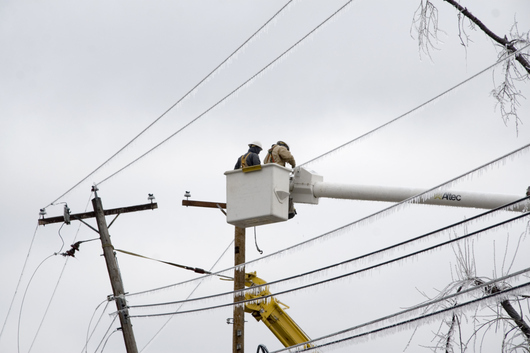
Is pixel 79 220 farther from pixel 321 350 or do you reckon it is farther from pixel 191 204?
pixel 321 350

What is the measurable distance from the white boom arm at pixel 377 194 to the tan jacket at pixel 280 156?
0.61 m

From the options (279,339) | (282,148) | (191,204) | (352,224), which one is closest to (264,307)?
(279,339)

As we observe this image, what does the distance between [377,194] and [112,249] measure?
25.5 feet

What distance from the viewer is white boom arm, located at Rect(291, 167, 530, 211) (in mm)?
10133

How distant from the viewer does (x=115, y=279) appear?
17.1 metres

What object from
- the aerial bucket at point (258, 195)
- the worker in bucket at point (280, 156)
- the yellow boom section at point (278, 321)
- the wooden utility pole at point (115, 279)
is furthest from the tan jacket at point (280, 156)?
the yellow boom section at point (278, 321)

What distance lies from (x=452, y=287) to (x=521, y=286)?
163cm

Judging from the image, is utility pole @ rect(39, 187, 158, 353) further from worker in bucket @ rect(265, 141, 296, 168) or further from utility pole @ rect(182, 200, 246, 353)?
worker in bucket @ rect(265, 141, 296, 168)

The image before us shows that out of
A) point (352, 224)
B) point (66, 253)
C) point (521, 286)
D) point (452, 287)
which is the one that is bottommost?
point (521, 286)

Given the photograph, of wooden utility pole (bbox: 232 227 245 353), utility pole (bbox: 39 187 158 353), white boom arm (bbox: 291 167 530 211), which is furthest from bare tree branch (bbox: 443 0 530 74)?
utility pole (bbox: 39 187 158 353)

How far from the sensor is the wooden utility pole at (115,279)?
16.8 m

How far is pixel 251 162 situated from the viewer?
473 inches

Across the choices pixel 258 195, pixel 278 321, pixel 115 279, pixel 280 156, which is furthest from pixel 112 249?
pixel 258 195

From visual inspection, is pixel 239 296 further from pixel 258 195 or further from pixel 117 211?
pixel 258 195
